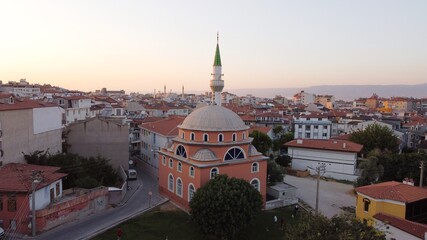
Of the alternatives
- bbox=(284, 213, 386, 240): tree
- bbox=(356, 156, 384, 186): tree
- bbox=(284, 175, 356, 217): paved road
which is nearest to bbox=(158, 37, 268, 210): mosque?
bbox=(284, 175, 356, 217): paved road

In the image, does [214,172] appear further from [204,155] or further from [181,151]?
[181,151]

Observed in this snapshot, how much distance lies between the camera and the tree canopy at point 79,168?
30.2m

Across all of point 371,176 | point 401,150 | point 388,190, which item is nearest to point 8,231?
point 388,190

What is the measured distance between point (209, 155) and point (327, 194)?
1483cm

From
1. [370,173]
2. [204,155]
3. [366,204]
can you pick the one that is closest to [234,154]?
[204,155]

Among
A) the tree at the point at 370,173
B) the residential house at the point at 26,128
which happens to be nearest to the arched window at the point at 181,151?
the residential house at the point at 26,128

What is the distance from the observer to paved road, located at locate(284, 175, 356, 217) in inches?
1296

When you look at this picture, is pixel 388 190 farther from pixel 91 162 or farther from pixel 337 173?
pixel 91 162

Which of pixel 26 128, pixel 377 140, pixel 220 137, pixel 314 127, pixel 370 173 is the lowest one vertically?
pixel 370 173

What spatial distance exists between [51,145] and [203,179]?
1621 cm

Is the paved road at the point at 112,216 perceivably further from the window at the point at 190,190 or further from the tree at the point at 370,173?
the tree at the point at 370,173

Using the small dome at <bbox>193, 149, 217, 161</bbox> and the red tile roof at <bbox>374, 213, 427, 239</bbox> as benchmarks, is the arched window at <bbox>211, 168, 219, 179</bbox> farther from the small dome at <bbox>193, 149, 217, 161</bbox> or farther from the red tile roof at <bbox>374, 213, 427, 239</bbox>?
the red tile roof at <bbox>374, 213, 427, 239</bbox>

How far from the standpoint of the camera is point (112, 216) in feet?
90.8

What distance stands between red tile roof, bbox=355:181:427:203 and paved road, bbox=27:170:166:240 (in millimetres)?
16836
